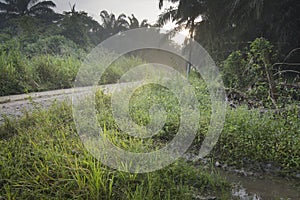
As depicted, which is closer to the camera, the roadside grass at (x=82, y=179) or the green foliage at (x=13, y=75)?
the roadside grass at (x=82, y=179)

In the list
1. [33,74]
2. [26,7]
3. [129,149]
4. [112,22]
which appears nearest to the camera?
[129,149]

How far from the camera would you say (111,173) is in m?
1.47

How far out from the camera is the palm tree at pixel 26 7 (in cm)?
1226

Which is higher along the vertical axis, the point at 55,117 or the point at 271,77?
the point at 271,77

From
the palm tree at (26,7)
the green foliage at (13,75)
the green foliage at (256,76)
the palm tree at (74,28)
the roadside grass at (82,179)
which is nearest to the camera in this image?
the roadside grass at (82,179)

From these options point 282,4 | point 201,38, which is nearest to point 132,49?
point 201,38

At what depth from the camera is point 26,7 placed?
12523mm

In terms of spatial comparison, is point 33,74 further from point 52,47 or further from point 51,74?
point 52,47

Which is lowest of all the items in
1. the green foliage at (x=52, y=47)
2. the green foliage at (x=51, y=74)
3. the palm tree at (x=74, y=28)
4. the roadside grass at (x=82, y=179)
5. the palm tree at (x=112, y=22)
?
the roadside grass at (x=82, y=179)

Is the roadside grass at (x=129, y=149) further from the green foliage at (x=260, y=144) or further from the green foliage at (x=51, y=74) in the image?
the green foliage at (x=51, y=74)

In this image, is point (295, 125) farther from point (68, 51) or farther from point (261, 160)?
point (68, 51)

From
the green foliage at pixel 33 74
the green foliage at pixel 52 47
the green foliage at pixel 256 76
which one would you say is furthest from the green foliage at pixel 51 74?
the green foliage at pixel 256 76

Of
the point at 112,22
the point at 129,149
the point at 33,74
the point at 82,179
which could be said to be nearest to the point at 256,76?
the point at 129,149

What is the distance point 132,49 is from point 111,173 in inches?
408
